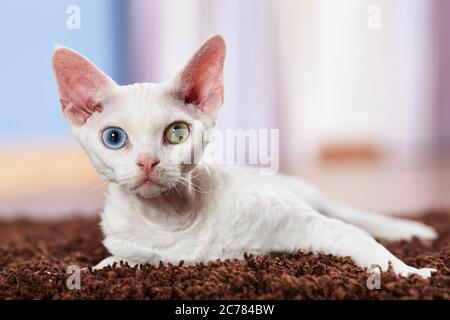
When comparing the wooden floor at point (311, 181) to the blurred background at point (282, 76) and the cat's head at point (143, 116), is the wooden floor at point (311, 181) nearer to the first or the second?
the blurred background at point (282, 76)

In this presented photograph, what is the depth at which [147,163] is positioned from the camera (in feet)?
3.44

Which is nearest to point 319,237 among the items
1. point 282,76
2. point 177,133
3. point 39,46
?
point 177,133

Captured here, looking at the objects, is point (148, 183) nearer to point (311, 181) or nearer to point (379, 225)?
point (379, 225)

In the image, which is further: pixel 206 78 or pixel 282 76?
pixel 282 76

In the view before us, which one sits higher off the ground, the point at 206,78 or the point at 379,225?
the point at 206,78

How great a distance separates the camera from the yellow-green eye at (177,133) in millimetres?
1108

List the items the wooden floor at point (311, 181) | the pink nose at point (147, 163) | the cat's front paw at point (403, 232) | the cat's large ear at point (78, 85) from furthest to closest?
the wooden floor at point (311, 181) < the cat's front paw at point (403, 232) < the cat's large ear at point (78, 85) < the pink nose at point (147, 163)

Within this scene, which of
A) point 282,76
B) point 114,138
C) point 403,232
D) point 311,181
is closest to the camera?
point 114,138

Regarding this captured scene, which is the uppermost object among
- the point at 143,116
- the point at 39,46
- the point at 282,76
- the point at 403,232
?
the point at 39,46

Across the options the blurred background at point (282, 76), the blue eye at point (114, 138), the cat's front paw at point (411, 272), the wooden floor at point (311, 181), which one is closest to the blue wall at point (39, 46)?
the blurred background at point (282, 76)

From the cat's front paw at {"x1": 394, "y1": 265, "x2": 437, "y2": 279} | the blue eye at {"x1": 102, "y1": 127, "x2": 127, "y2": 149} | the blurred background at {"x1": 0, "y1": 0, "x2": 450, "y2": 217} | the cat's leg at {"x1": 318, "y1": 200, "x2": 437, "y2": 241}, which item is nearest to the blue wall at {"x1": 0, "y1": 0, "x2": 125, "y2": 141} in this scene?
the blurred background at {"x1": 0, "y1": 0, "x2": 450, "y2": 217}

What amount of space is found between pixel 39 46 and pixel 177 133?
123 inches
